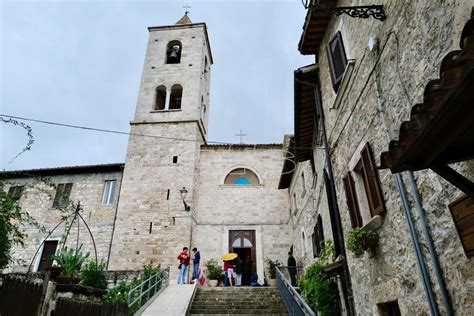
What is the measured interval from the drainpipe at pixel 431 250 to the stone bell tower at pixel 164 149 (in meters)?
13.7

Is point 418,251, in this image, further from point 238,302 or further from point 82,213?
point 82,213

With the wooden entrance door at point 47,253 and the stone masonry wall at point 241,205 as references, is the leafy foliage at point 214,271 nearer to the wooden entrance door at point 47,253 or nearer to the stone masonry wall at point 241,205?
the stone masonry wall at point 241,205

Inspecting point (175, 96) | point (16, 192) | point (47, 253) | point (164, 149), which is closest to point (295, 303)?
point (164, 149)

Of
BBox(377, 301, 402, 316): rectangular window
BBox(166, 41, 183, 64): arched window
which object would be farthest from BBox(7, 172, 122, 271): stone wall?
BBox(377, 301, 402, 316): rectangular window

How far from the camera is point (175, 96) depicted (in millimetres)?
23438

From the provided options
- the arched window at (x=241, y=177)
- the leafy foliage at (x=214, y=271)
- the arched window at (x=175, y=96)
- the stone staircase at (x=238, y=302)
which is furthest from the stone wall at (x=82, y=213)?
the stone staircase at (x=238, y=302)

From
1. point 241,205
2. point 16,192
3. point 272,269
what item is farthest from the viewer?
point 16,192

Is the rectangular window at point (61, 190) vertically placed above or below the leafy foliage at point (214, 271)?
above

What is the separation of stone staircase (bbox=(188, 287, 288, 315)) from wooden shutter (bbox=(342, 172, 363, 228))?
482cm

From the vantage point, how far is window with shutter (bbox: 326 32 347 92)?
6655mm

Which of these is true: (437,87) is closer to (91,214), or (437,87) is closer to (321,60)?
(321,60)

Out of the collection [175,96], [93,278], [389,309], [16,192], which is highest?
[175,96]

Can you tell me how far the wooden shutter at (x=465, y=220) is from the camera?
9.66 feet

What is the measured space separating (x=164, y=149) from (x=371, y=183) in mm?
15544
